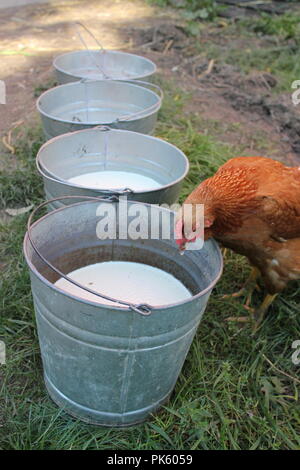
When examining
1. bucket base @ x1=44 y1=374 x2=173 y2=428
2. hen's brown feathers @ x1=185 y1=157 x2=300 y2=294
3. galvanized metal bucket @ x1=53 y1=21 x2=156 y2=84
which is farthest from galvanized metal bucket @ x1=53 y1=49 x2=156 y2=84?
bucket base @ x1=44 y1=374 x2=173 y2=428

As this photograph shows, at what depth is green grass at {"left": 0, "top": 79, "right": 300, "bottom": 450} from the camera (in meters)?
1.81

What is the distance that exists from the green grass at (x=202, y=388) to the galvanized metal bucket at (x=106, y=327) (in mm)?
96

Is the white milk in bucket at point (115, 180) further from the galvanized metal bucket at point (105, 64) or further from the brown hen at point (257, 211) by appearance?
the galvanized metal bucket at point (105, 64)

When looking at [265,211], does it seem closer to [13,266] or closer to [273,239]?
[273,239]

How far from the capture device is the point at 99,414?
5.93ft

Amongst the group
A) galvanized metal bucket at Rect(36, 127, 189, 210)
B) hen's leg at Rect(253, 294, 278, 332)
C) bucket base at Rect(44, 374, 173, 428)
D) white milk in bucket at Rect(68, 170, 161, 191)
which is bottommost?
hen's leg at Rect(253, 294, 278, 332)

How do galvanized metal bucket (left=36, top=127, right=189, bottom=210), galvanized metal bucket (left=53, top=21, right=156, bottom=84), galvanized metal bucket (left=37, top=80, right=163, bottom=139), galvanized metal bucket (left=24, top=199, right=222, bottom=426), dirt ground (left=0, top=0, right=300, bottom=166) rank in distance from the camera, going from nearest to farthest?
galvanized metal bucket (left=24, top=199, right=222, bottom=426)
galvanized metal bucket (left=36, top=127, right=189, bottom=210)
galvanized metal bucket (left=37, top=80, right=163, bottom=139)
galvanized metal bucket (left=53, top=21, right=156, bottom=84)
dirt ground (left=0, top=0, right=300, bottom=166)

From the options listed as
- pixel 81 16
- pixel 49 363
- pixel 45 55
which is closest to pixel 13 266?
pixel 49 363

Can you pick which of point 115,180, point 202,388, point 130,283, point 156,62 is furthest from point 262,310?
point 156,62

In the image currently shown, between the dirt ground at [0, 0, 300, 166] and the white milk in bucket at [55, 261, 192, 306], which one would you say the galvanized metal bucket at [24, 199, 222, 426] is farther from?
the dirt ground at [0, 0, 300, 166]

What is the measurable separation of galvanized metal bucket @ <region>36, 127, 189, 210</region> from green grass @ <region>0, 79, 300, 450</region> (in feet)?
1.98

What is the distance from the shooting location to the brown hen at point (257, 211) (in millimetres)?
2049

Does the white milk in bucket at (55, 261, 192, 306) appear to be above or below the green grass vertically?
above

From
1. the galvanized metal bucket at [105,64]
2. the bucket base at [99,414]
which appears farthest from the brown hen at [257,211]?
the galvanized metal bucket at [105,64]
